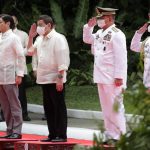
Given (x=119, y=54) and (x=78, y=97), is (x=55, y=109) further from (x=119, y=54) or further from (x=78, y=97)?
(x=78, y=97)

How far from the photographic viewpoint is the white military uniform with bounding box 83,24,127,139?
898cm

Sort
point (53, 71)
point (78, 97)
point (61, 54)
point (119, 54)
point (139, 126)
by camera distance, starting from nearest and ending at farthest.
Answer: point (139, 126) → point (119, 54) → point (61, 54) → point (53, 71) → point (78, 97)

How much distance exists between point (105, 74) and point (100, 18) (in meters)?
0.68

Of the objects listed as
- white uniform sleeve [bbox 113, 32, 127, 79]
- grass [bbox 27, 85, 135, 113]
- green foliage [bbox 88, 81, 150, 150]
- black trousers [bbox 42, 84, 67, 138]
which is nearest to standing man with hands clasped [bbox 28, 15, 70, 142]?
black trousers [bbox 42, 84, 67, 138]

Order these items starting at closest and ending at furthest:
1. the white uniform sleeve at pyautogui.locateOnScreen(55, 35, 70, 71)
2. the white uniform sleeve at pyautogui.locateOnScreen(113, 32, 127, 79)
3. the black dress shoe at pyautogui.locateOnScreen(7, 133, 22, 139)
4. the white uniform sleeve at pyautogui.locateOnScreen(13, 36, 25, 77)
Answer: the white uniform sleeve at pyautogui.locateOnScreen(113, 32, 127, 79) → the white uniform sleeve at pyautogui.locateOnScreen(55, 35, 70, 71) → the white uniform sleeve at pyautogui.locateOnScreen(13, 36, 25, 77) → the black dress shoe at pyautogui.locateOnScreen(7, 133, 22, 139)

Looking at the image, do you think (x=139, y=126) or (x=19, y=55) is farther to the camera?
(x=19, y=55)

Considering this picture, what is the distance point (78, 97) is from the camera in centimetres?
1644

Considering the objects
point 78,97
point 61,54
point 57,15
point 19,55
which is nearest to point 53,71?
point 61,54

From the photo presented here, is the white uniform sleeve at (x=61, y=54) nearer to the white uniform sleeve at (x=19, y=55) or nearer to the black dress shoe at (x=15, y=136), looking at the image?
the white uniform sleeve at (x=19, y=55)

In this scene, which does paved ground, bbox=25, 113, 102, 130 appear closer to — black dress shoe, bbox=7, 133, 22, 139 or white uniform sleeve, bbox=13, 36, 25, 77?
black dress shoe, bbox=7, 133, 22, 139

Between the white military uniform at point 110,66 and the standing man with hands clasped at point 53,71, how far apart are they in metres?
0.57

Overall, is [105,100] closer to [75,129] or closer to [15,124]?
[15,124]

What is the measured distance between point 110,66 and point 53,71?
93cm

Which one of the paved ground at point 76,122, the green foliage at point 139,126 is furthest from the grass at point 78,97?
the green foliage at point 139,126
